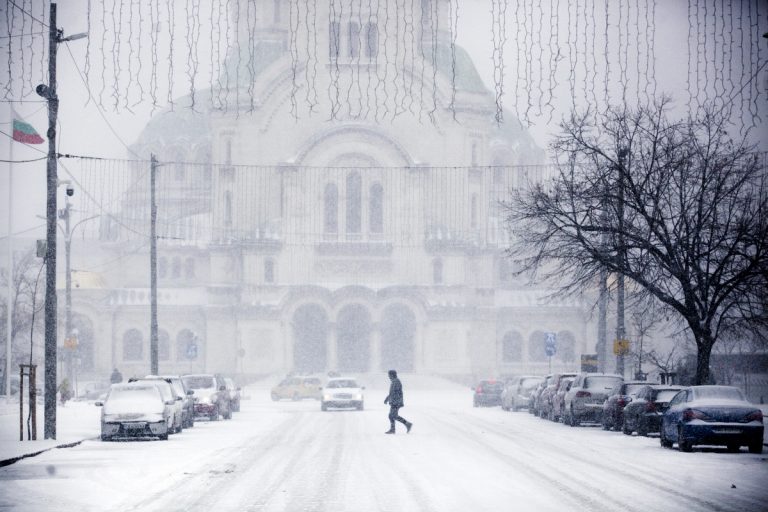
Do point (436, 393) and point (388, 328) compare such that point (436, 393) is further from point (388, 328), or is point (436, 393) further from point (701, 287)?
point (701, 287)

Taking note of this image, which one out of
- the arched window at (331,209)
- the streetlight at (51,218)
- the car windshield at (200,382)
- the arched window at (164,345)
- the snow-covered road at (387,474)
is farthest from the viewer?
the arched window at (164,345)

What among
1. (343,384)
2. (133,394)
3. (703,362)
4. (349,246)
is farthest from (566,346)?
(133,394)

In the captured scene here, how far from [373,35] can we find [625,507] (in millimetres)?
79697

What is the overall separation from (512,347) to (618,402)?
6038 centimetres

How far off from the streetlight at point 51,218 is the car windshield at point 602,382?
53.0 feet

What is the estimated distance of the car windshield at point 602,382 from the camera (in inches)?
1555

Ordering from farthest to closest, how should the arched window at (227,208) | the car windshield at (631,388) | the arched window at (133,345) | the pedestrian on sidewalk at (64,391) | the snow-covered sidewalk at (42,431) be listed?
the arched window at (133,345) → the arched window at (227,208) → the pedestrian on sidewalk at (64,391) → the car windshield at (631,388) → the snow-covered sidewalk at (42,431)

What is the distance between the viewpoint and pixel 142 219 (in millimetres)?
108812

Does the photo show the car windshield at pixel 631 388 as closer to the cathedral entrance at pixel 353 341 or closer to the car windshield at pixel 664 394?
the car windshield at pixel 664 394

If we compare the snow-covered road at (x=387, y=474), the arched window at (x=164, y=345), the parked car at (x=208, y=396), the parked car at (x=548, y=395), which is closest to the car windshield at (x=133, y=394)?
the snow-covered road at (x=387, y=474)

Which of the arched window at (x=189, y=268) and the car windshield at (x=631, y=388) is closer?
the car windshield at (x=631, y=388)

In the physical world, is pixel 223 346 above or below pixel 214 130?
below

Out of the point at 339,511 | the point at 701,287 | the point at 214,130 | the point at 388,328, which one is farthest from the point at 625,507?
the point at 214,130

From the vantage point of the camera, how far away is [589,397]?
128ft
